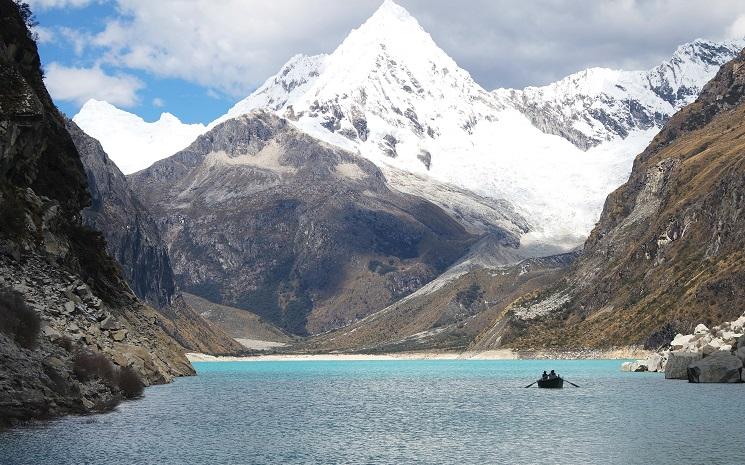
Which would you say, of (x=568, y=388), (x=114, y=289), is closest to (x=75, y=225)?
(x=114, y=289)

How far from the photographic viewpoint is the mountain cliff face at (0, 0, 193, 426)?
77.6 meters

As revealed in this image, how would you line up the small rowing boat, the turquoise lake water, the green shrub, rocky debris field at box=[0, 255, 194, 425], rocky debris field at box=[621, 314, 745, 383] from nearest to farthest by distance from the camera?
the turquoise lake water, rocky debris field at box=[0, 255, 194, 425], the green shrub, rocky debris field at box=[621, 314, 745, 383], the small rowing boat

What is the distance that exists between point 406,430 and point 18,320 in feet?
114

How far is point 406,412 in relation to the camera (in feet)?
357

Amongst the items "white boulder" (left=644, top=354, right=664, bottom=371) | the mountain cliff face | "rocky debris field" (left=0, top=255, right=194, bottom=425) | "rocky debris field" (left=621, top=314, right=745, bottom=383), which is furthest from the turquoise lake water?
"white boulder" (left=644, top=354, right=664, bottom=371)

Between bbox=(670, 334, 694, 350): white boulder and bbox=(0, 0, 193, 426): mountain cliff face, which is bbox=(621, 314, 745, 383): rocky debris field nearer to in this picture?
bbox=(670, 334, 694, 350): white boulder

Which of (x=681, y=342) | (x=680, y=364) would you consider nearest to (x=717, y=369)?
(x=680, y=364)

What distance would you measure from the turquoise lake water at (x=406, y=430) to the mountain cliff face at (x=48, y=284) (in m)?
3.37

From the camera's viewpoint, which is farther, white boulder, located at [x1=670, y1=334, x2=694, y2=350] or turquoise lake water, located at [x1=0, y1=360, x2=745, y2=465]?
white boulder, located at [x1=670, y1=334, x2=694, y2=350]

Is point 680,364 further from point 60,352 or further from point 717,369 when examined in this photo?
point 60,352

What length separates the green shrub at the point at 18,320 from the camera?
7894 cm

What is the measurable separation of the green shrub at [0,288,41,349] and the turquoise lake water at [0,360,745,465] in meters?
8.09

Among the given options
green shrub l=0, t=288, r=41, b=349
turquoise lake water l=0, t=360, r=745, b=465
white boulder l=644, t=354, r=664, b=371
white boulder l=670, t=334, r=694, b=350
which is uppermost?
white boulder l=670, t=334, r=694, b=350

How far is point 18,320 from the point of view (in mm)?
81000
